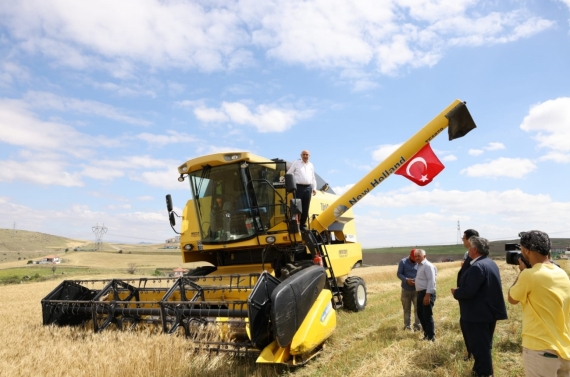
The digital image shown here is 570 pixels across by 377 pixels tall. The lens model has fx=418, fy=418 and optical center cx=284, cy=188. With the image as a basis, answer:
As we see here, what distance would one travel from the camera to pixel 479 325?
4121 millimetres

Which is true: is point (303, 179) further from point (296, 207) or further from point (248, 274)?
point (248, 274)

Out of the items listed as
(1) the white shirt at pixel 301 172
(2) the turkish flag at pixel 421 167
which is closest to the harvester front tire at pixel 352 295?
(2) the turkish flag at pixel 421 167

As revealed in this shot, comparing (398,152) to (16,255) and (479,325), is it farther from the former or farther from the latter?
(16,255)

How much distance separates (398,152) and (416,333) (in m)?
2.91

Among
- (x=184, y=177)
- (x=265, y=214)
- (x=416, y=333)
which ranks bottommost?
(x=416, y=333)

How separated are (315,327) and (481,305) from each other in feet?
5.90

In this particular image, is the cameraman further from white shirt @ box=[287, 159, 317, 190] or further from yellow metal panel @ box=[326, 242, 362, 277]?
yellow metal panel @ box=[326, 242, 362, 277]

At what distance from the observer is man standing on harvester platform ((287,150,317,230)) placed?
6.80 metres

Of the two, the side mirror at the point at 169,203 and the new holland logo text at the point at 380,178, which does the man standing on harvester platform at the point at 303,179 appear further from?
the side mirror at the point at 169,203

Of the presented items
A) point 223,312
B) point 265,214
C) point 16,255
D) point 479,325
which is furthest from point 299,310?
point 16,255

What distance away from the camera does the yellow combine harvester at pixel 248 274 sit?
182 inches

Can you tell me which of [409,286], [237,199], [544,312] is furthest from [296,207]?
[544,312]

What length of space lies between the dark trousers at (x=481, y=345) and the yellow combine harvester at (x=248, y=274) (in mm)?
1658

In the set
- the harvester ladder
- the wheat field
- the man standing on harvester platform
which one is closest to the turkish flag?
the man standing on harvester platform
